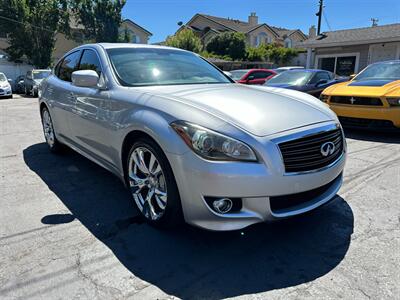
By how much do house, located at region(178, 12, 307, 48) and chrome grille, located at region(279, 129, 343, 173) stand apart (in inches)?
1560

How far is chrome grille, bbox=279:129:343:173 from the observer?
2.44 metres

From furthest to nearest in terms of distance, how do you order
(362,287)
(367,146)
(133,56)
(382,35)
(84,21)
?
(84,21) → (382,35) → (367,146) → (133,56) → (362,287)

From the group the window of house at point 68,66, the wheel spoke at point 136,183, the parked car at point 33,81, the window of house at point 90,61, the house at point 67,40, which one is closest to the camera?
the wheel spoke at point 136,183

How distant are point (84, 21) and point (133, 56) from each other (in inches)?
1179

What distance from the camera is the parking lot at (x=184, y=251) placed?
223 centimetres

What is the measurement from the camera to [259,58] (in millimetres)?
37469

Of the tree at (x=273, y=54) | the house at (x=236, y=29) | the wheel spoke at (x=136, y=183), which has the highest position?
the house at (x=236, y=29)

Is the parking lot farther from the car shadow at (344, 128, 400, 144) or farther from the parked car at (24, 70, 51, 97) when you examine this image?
the parked car at (24, 70, 51, 97)

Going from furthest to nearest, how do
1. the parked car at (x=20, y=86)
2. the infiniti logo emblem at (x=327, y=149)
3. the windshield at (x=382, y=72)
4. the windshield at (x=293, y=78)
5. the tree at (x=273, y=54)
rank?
the tree at (x=273, y=54), the parked car at (x=20, y=86), the windshield at (x=293, y=78), the windshield at (x=382, y=72), the infiniti logo emblem at (x=327, y=149)

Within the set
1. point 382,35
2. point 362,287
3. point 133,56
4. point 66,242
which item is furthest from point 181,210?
point 382,35

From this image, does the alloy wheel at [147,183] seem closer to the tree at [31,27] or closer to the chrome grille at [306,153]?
the chrome grille at [306,153]

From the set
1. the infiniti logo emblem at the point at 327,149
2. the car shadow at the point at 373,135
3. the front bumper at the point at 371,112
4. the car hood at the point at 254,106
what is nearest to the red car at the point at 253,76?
the car shadow at the point at 373,135

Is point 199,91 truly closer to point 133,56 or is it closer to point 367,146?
point 133,56

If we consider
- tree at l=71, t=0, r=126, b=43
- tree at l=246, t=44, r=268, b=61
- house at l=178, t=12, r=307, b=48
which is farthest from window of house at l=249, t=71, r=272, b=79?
house at l=178, t=12, r=307, b=48
